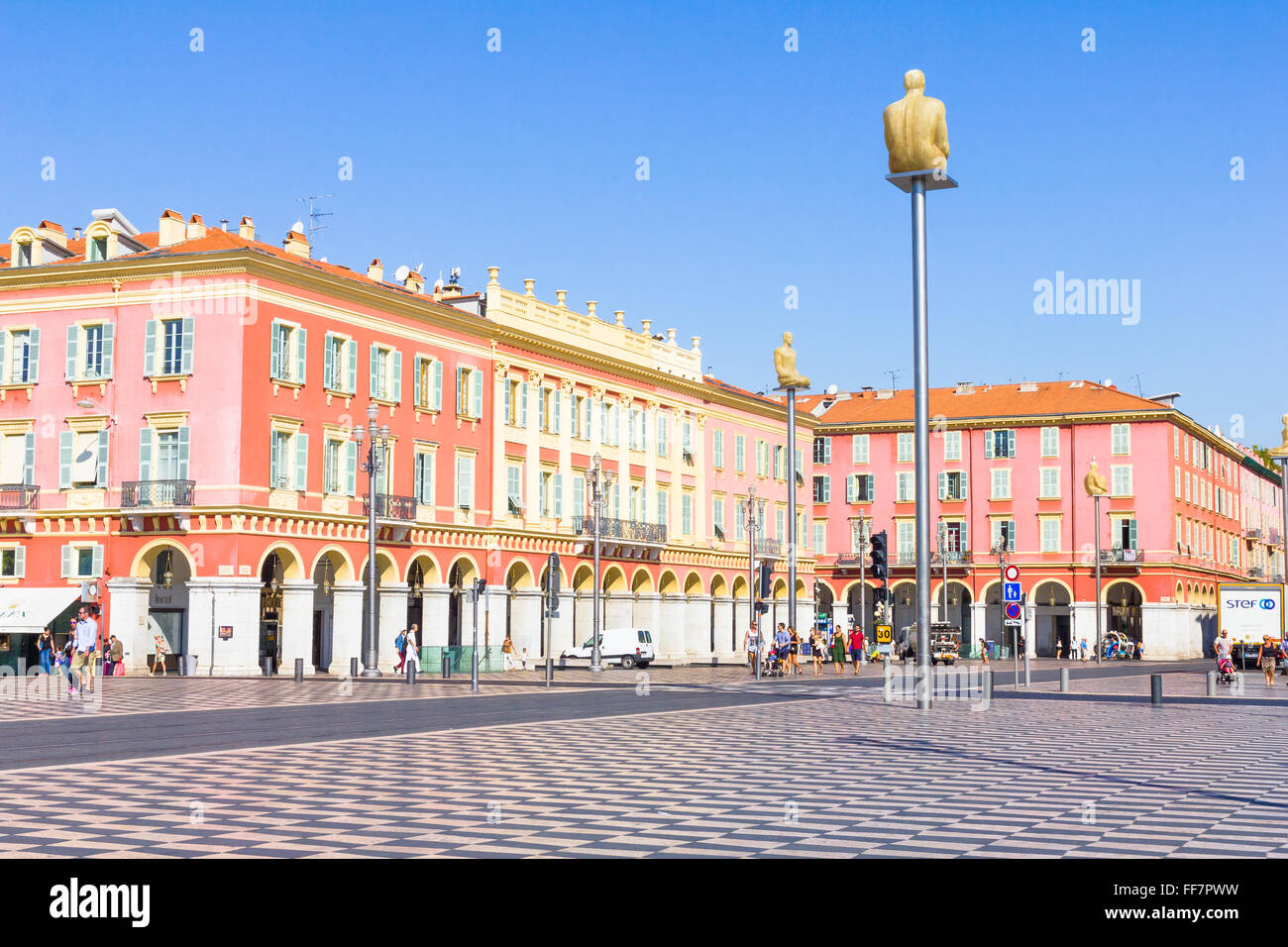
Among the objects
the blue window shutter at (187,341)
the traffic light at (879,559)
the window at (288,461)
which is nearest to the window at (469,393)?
the window at (288,461)

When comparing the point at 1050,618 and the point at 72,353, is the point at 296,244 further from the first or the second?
the point at 1050,618

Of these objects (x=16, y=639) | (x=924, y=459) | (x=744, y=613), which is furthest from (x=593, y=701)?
(x=744, y=613)

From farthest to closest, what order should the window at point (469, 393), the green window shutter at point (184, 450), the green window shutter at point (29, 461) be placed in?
the window at point (469, 393) < the green window shutter at point (29, 461) < the green window shutter at point (184, 450)

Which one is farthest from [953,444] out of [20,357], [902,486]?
[20,357]

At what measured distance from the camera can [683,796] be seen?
47.9 feet

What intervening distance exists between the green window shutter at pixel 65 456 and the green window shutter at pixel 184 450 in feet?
13.3

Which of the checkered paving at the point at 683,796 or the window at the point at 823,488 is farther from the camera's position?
the window at the point at 823,488

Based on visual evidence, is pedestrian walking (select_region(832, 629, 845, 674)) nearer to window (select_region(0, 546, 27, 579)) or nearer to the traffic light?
the traffic light

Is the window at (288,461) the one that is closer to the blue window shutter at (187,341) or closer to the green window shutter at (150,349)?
the blue window shutter at (187,341)

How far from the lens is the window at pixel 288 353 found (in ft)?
170

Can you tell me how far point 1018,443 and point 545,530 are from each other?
131 feet

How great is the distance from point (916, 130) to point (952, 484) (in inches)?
2745
